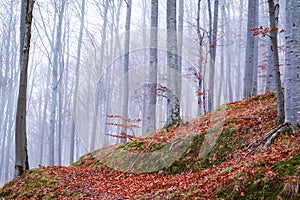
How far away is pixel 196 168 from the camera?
220 inches

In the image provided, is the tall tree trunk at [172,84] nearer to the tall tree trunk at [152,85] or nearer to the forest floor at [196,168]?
the forest floor at [196,168]

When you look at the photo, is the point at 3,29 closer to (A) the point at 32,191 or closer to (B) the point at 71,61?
(B) the point at 71,61

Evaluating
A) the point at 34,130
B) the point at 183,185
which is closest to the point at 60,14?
the point at 183,185

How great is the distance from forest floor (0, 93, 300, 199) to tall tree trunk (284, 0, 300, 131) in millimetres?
285

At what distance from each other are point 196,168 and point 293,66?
2.62 m

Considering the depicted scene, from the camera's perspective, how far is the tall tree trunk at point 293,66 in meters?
4.40

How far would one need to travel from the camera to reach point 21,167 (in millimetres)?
7066

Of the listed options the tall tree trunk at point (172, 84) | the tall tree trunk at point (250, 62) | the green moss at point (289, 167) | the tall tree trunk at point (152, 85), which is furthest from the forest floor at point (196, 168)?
the tall tree trunk at point (152, 85)

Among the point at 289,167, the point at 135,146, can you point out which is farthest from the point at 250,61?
the point at 289,167

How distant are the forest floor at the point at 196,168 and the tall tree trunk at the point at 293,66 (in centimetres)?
29

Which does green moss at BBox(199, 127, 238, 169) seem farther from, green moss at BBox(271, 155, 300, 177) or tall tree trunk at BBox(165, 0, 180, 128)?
tall tree trunk at BBox(165, 0, 180, 128)

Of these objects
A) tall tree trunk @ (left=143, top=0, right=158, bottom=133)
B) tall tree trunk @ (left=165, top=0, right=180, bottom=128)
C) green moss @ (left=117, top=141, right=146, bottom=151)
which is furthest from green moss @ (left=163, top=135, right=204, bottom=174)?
tall tree trunk @ (left=143, top=0, right=158, bottom=133)

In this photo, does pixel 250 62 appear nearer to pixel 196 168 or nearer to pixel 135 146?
pixel 135 146

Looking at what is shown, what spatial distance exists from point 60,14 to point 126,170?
14.5 metres
